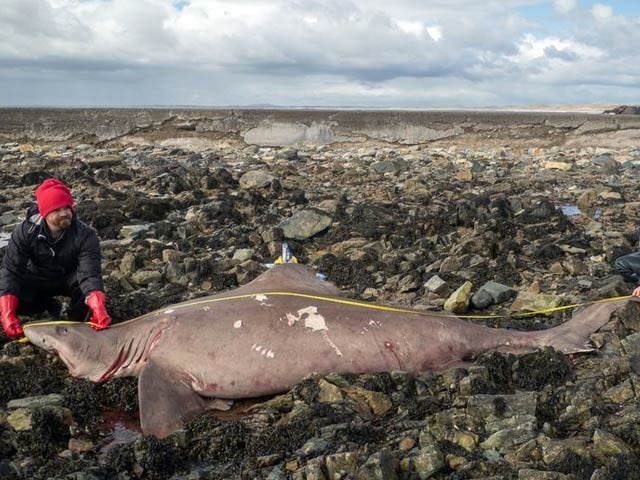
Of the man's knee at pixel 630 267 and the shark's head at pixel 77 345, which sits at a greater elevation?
the man's knee at pixel 630 267

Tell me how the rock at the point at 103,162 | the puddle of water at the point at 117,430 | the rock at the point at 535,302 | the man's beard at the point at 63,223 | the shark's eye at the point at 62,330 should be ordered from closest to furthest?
the puddle of water at the point at 117,430 → the shark's eye at the point at 62,330 → the man's beard at the point at 63,223 → the rock at the point at 535,302 → the rock at the point at 103,162

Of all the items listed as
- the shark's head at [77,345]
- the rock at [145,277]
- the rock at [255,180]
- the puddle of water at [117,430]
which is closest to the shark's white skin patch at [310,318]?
the puddle of water at [117,430]

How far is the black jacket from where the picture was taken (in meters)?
6.33

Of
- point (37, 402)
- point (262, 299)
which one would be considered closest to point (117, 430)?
point (37, 402)

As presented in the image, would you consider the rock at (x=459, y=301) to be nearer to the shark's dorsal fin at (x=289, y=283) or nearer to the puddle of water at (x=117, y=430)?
the shark's dorsal fin at (x=289, y=283)

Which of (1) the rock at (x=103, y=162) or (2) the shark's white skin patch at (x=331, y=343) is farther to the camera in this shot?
(1) the rock at (x=103, y=162)

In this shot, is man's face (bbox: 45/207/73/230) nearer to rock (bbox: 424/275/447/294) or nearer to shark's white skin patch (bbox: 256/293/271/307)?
shark's white skin patch (bbox: 256/293/271/307)

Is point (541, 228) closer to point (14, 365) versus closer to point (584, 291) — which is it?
point (584, 291)

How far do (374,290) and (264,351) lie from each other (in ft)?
8.09

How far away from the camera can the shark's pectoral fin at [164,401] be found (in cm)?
488

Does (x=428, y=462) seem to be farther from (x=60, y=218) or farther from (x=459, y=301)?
(x=60, y=218)

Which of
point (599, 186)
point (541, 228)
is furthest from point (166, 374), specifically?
point (599, 186)

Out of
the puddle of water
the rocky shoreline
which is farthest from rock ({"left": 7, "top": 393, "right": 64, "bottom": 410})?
the puddle of water

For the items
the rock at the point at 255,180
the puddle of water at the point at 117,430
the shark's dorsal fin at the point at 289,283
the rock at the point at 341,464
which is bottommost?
the puddle of water at the point at 117,430
